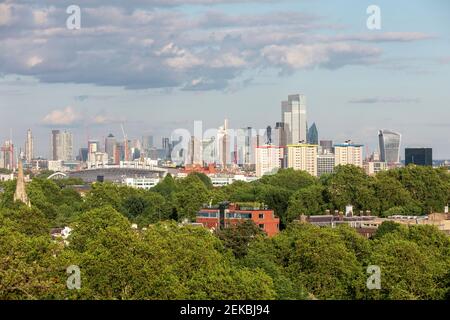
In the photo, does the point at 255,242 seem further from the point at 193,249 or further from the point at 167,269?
the point at 167,269

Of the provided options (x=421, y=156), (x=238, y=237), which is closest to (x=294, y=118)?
(x=421, y=156)

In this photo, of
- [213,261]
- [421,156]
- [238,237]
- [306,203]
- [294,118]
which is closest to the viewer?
[213,261]

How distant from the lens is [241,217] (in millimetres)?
74500

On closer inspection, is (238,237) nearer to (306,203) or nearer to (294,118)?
(306,203)

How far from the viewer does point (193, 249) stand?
49000mm

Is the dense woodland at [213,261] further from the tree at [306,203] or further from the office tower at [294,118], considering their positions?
the office tower at [294,118]

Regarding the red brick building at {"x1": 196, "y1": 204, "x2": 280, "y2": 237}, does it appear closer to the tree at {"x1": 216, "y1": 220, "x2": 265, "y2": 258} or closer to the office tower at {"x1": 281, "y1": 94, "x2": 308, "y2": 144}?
the tree at {"x1": 216, "y1": 220, "x2": 265, "y2": 258}

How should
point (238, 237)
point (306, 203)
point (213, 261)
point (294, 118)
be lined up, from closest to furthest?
point (213, 261) < point (238, 237) < point (306, 203) < point (294, 118)

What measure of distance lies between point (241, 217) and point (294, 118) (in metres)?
81.7

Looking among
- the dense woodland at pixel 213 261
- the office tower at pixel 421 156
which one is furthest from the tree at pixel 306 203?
the office tower at pixel 421 156

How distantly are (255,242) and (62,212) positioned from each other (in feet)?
132

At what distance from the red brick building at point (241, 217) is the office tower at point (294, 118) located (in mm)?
59929

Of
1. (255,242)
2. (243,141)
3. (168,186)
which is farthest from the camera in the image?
(243,141)

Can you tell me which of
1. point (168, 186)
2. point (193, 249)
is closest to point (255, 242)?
point (193, 249)
